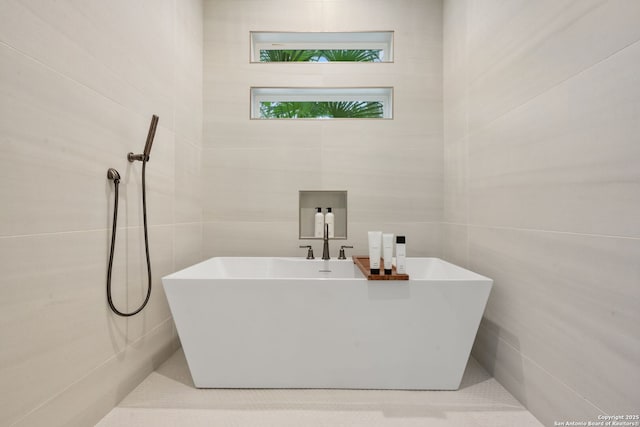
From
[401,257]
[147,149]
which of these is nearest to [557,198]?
[401,257]

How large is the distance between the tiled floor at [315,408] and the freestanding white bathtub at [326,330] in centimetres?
6

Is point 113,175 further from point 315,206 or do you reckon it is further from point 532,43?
point 532,43

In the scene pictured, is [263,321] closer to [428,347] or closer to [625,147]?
[428,347]

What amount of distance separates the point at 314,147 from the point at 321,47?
833mm

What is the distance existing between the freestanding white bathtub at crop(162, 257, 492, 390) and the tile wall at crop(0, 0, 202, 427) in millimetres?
345

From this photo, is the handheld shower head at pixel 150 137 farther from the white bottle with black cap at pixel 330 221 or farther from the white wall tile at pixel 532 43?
the white wall tile at pixel 532 43

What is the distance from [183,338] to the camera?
1654mm

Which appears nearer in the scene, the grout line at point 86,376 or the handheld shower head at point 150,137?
the grout line at point 86,376

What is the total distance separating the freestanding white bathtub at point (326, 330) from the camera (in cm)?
161

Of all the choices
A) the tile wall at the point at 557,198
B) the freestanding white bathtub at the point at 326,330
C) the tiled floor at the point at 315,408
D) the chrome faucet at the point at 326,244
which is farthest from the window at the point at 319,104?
the tiled floor at the point at 315,408

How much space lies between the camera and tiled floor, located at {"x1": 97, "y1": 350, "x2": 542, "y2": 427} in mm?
1467

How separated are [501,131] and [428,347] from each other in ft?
3.99

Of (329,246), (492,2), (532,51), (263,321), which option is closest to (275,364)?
(263,321)

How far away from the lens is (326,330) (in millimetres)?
1647
